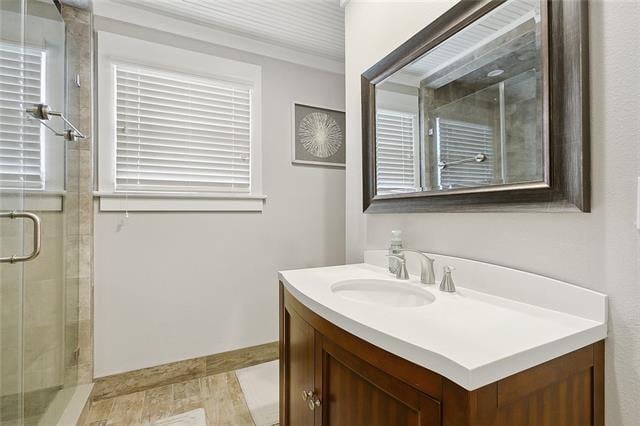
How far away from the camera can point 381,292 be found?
1.17m

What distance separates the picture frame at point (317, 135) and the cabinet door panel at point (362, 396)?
5.37 feet

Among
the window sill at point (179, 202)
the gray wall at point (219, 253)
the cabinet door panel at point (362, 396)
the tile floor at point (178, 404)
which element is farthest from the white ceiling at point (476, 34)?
the tile floor at point (178, 404)

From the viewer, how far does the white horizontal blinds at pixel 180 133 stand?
1771 millimetres

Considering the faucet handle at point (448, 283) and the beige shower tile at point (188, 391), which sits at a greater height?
the faucet handle at point (448, 283)

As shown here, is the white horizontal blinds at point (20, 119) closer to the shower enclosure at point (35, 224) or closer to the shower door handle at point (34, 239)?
Answer: the shower enclosure at point (35, 224)

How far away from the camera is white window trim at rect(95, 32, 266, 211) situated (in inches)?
67.3

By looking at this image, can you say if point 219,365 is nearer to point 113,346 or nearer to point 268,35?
point 113,346

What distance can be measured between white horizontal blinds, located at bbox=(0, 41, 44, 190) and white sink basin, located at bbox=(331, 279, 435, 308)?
4.46ft

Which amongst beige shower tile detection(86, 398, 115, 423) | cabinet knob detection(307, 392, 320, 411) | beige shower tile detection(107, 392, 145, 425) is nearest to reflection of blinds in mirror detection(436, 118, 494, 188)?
cabinet knob detection(307, 392, 320, 411)

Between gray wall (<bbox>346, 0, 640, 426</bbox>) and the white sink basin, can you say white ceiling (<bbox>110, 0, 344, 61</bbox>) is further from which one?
the white sink basin

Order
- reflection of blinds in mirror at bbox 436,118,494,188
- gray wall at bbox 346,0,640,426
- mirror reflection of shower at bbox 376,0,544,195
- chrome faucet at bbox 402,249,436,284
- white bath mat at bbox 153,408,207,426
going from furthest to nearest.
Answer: white bath mat at bbox 153,408,207,426 → chrome faucet at bbox 402,249,436,284 → reflection of blinds in mirror at bbox 436,118,494,188 → mirror reflection of shower at bbox 376,0,544,195 → gray wall at bbox 346,0,640,426

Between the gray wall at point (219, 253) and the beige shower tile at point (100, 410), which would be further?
the gray wall at point (219, 253)

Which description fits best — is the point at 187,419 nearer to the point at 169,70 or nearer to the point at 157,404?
the point at 157,404

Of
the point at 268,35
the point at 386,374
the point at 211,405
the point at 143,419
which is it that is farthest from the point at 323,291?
the point at 268,35
